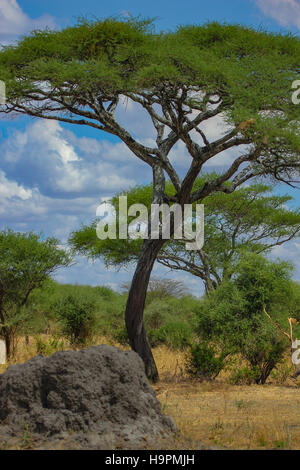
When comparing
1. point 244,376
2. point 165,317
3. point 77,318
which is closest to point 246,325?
point 244,376

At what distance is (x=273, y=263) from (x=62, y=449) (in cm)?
823

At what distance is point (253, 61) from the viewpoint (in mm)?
13047

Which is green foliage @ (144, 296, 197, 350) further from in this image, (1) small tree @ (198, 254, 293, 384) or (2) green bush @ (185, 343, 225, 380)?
(2) green bush @ (185, 343, 225, 380)

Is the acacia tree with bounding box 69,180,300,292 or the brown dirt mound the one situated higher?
the acacia tree with bounding box 69,180,300,292

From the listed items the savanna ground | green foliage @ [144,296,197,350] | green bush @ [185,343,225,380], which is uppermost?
green foliage @ [144,296,197,350]

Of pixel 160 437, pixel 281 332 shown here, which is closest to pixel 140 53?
pixel 281 332

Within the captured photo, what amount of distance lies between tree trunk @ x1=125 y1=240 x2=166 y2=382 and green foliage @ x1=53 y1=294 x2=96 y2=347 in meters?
4.61

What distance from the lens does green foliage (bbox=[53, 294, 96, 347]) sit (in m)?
17.0

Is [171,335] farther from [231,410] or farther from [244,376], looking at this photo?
[231,410]

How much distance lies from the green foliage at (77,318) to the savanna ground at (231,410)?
9.72 ft

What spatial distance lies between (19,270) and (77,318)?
2332 millimetres

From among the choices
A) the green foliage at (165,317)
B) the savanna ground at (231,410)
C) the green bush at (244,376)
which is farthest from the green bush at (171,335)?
the green bush at (244,376)

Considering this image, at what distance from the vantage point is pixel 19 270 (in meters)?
15.9

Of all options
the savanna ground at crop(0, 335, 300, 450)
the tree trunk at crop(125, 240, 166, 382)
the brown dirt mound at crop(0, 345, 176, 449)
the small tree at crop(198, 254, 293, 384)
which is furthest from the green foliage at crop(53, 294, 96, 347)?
the brown dirt mound at crop(0, 345, 176, 449)
